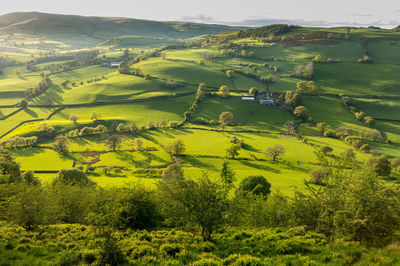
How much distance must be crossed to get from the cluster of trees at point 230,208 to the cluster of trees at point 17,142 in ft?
300

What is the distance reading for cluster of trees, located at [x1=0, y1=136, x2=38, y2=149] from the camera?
345 ft

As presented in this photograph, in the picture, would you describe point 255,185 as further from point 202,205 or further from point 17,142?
point 17,142

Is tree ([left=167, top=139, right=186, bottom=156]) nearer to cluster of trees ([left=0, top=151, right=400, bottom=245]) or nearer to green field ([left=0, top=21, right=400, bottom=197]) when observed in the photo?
green field ([left=0, top=21, right=400, bottom=197])

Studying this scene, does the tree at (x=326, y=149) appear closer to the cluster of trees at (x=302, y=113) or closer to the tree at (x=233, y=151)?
the tree at (x=233, y=151)

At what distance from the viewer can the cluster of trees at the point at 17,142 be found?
105088mm

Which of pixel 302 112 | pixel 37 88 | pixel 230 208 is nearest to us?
pixel 230 208

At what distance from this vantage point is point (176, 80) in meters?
199

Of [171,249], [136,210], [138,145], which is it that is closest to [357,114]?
[138,145]

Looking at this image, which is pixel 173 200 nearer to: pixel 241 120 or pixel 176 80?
pixel 241 120

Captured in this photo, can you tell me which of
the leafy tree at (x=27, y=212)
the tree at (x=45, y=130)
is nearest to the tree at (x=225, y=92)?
the tree at (x=45, y=130)

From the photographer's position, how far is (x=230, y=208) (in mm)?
27312

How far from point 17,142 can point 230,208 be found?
408 feet

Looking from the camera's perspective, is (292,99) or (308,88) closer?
(292,99)

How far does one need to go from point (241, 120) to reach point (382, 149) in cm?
7422
